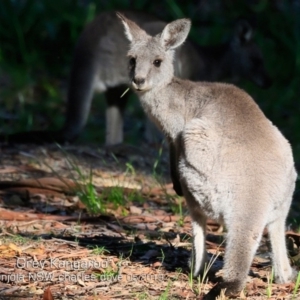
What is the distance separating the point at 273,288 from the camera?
4270mm

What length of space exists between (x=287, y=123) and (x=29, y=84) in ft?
10.1

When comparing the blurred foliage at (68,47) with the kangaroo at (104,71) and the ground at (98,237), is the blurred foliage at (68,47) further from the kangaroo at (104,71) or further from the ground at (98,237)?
the ground at (98,237)

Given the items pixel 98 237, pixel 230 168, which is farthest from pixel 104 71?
pixel 230 168

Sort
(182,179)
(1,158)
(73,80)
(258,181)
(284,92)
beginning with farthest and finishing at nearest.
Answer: (284,92), (73,80), (1,158), (182,179), (258,181)

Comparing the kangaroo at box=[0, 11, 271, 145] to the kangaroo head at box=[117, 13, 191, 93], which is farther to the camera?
the kangaroo at box=[0, 11, 271, 145]

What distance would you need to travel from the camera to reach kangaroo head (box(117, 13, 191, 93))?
490 centimetres

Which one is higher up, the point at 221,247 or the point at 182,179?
the point at 182,179

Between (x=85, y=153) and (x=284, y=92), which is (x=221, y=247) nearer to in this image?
(x=85, y=153)

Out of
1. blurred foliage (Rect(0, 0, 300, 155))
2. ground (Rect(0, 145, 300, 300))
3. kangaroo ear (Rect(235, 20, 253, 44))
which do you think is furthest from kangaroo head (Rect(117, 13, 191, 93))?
kangaroo ear (Rect(235, 20, 253, 44))

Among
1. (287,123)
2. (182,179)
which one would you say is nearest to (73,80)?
(287,123)

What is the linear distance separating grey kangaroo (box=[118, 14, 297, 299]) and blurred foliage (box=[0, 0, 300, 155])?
471cm

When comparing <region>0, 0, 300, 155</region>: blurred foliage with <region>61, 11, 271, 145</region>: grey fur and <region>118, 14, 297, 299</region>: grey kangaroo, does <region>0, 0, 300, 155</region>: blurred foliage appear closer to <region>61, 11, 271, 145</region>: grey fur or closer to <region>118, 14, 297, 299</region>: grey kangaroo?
<region>61, 11, 271, 145</region>: grey fur

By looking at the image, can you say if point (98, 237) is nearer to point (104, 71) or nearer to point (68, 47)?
point (104, 71)

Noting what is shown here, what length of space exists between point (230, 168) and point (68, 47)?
24.0 ft
